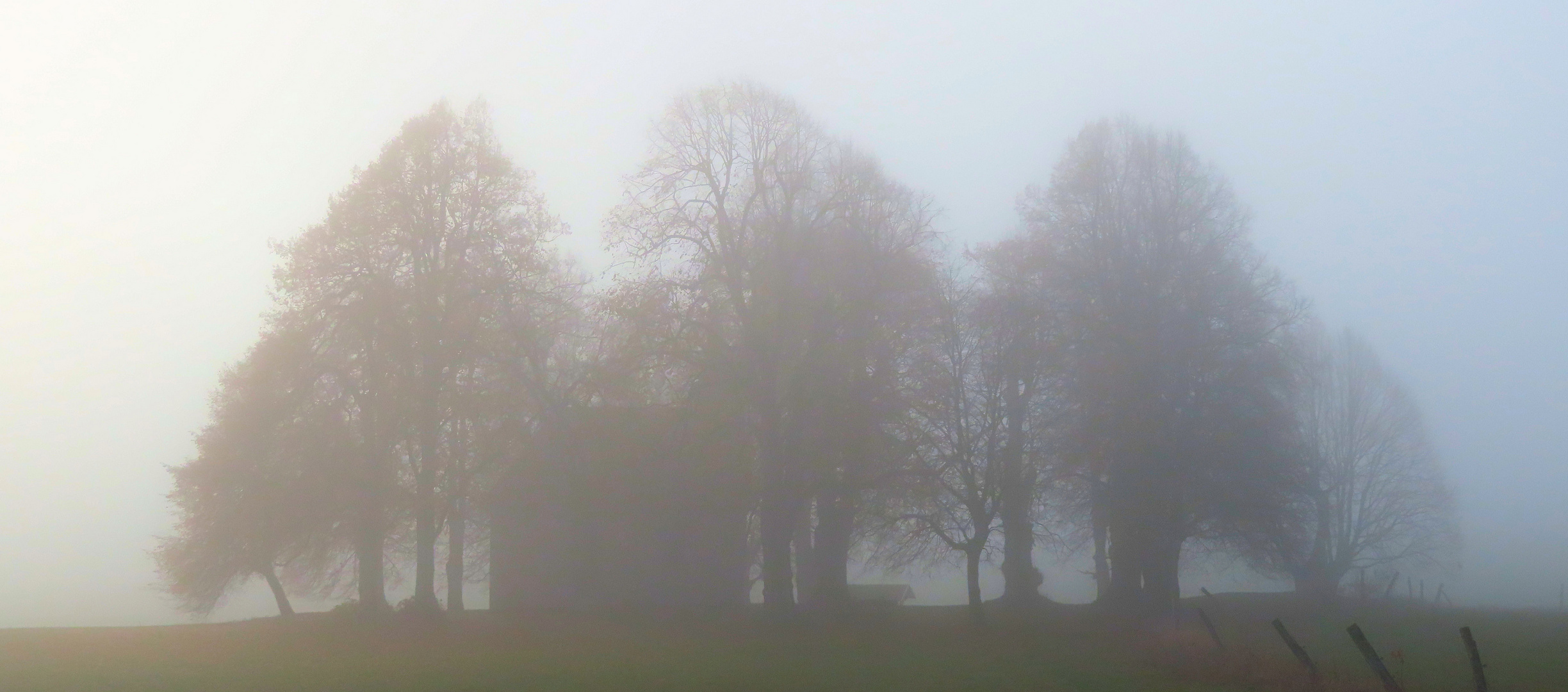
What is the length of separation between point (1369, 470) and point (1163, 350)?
25.0 metres

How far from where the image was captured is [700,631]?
2652 centimetres

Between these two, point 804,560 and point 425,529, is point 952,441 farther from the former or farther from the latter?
point 425,529

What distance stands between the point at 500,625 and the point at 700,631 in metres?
4.85

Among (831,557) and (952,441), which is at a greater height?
(952,441)

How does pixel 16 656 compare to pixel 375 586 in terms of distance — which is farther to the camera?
pixel 375 586

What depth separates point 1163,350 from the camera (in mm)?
28062

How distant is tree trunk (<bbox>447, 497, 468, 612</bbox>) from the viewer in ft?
99.6

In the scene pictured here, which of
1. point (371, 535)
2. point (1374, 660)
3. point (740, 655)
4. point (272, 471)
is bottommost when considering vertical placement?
point (740, 655)

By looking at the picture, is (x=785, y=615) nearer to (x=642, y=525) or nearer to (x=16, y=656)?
(x=642, y=525)

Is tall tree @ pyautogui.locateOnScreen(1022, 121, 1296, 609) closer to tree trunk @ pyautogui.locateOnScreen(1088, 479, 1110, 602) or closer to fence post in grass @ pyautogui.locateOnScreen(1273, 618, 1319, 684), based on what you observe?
tree trunk @ pyautogui.locateOnScreen(1088, 479, 1110, 602)

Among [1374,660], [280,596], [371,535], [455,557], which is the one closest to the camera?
[1374,660]

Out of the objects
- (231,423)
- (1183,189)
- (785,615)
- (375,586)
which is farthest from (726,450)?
(1183,189)

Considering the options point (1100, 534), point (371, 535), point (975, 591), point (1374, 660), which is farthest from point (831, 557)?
point (1374, 660)

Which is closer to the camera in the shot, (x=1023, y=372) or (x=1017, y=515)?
(x=1023, y=372)
